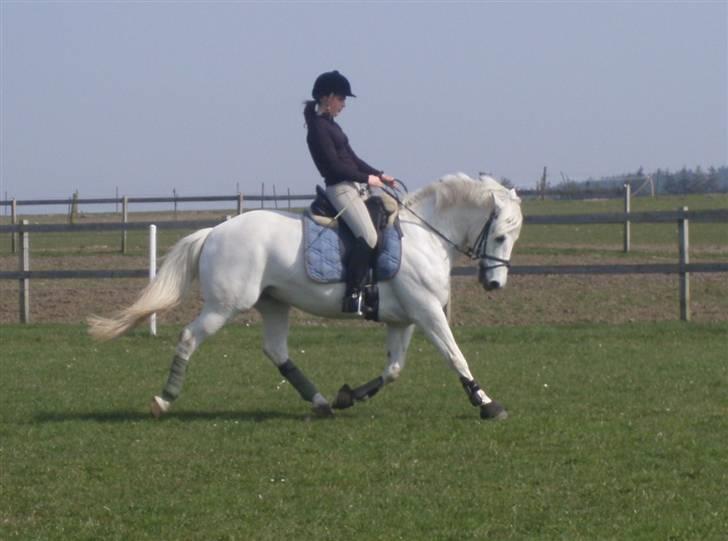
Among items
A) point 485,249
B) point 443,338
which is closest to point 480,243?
point 485,249

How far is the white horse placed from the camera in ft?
31.3

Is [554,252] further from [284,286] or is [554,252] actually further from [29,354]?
[284,286]

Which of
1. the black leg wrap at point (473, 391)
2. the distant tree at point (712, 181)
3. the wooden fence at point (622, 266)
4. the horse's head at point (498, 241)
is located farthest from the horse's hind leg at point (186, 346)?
the distant tree at point (712, 181)

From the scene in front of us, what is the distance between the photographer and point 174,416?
9.95 m

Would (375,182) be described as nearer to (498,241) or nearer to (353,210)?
(353,210)

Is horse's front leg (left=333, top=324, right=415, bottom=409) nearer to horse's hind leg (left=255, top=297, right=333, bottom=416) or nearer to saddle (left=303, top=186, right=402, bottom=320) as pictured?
horse's hind leg (left=255, top=297, right=333, bottom=416)

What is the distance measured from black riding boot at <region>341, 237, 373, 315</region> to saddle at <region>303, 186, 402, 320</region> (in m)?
0.04

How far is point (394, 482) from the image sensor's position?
723 centimetres

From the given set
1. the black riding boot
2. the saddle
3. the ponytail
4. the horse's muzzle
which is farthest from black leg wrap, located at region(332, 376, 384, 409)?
the ponytail

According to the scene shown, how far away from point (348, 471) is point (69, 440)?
2.33 metres

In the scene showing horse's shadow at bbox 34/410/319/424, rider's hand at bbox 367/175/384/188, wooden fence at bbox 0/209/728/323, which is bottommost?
horse's shadow at bbox 34/410/319/424

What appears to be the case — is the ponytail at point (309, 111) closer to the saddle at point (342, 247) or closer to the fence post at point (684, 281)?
the saddle at point (342, 247)

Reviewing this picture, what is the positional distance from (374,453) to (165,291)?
2.62m

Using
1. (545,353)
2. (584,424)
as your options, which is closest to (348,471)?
(584,424)
